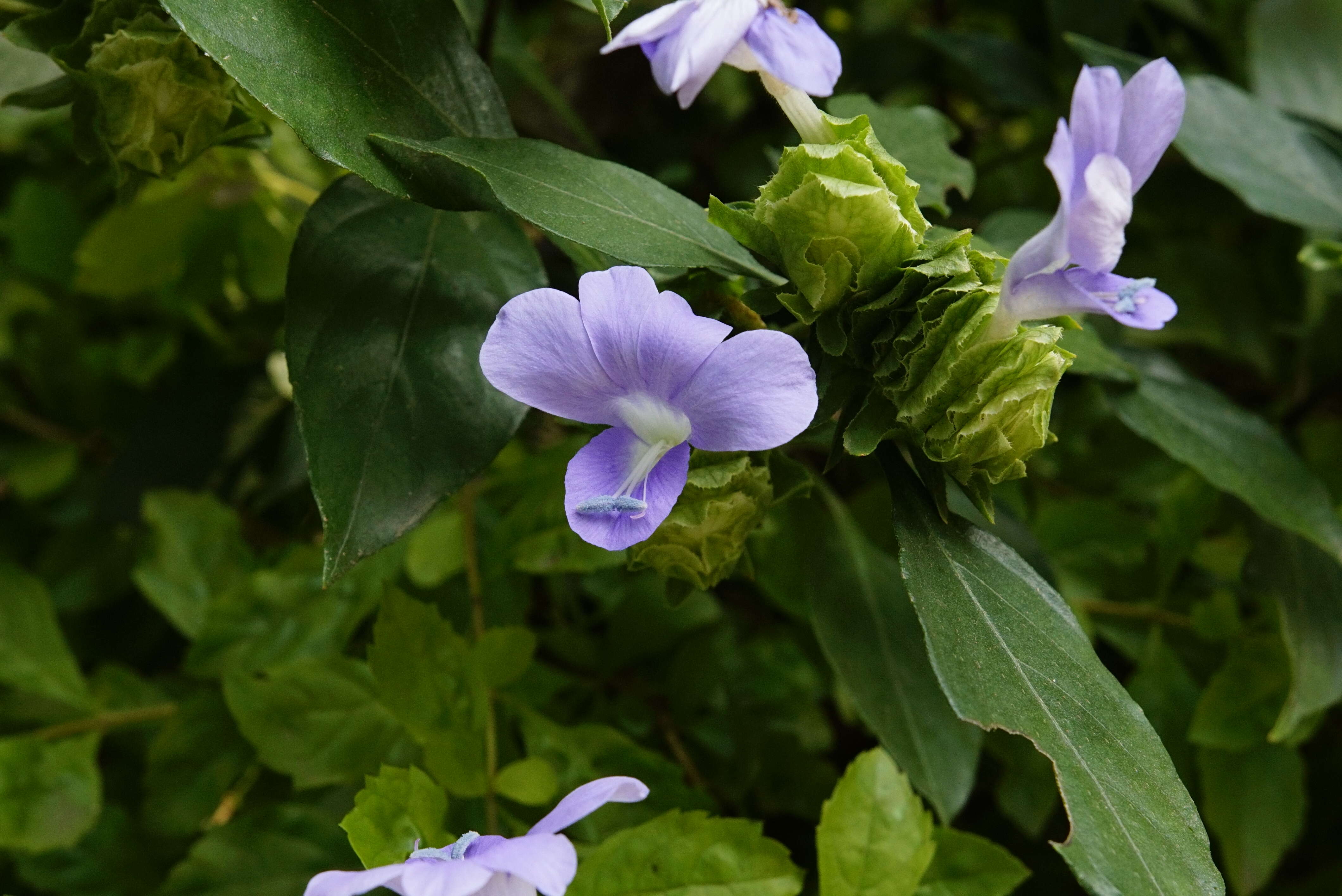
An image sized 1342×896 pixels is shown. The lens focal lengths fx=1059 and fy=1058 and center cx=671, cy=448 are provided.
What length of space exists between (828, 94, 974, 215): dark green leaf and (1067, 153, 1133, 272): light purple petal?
276mm

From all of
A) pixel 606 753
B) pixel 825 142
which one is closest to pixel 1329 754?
pixel 606 753

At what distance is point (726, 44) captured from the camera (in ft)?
1.69

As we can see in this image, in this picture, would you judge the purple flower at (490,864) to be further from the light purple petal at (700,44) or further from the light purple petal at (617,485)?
the light purple petal at (700,44)

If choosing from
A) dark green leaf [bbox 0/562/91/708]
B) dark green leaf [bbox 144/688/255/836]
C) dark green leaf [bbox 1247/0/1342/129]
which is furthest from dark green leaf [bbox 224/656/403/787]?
dark green leaf [bbox 1247/0/1342/129]

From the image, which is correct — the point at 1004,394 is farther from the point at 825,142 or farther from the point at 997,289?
the point at 825,142

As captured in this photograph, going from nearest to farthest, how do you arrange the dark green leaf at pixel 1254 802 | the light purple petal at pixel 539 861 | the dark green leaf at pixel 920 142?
1. the light purple petal at pixel 539 861
2. the dark green leaf at pixel 920 142
3. the dark green leaf at pixel 1254 802

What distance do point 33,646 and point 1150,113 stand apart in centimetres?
96

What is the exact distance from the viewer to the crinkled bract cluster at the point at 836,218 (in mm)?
524

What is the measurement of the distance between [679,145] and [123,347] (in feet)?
2.33

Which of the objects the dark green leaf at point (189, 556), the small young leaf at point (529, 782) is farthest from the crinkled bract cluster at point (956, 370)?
the dark green leaf at point (189, 556)

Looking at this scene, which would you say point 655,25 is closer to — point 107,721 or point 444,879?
point 444,879

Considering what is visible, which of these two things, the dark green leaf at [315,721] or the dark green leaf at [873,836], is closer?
the dark green leaf at [873,836]

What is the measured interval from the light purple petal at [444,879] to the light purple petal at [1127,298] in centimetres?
38

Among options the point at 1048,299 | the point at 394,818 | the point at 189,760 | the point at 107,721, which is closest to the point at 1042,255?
the point at 1048,299
